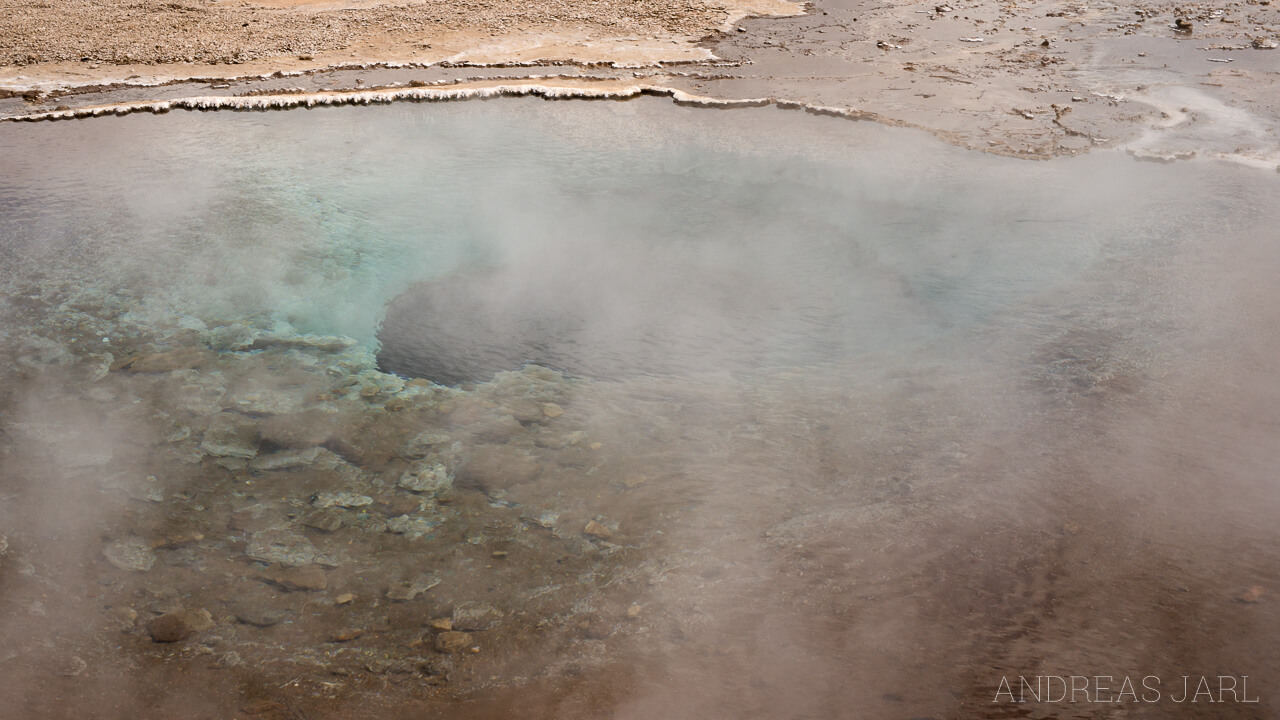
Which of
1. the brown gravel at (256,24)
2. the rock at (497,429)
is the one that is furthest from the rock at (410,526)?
the brown gravel at (256,24)

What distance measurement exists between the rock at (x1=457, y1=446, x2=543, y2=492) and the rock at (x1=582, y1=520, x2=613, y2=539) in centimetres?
39

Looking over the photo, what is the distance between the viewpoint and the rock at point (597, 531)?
118 inches

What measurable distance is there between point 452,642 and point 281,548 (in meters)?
0.84

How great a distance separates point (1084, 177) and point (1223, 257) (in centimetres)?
130

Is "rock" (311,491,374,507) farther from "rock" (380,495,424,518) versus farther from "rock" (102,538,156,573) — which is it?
"rock" (102,538,156,573)

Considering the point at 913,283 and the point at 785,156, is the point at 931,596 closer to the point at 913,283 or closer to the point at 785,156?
the point at 913,283

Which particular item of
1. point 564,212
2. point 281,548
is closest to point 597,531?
point 281,548

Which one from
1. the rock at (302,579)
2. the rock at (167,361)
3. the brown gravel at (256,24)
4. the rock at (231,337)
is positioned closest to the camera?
the rock at (302,579)

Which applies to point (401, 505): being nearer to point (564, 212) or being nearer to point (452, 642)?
point (452, 642)

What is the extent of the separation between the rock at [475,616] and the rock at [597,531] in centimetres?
46

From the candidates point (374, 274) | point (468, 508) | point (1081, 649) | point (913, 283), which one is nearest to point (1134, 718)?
point (1081, 649)

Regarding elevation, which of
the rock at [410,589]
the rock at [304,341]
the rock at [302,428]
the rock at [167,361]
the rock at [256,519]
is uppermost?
the rock at [167,361]

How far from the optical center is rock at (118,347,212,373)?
3994mm

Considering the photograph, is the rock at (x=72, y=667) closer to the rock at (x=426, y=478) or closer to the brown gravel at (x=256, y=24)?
the rock at (x=426, y=478)
